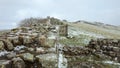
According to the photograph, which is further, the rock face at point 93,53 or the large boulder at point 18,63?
the rock face at point 93,53

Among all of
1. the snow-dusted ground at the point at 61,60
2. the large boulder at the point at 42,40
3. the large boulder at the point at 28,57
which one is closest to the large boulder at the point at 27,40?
the large boulder at the point at 42,40

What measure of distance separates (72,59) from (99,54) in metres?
2.82

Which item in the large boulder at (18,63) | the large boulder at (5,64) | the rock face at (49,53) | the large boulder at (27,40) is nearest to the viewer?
the large boulder at (5,64)

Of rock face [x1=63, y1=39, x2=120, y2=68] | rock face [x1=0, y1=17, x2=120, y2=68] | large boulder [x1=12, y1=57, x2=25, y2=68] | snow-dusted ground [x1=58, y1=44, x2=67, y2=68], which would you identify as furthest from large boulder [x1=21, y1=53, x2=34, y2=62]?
rock face [x1=63, y1=39, x2=120, y2=68]

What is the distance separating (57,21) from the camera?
127 feet

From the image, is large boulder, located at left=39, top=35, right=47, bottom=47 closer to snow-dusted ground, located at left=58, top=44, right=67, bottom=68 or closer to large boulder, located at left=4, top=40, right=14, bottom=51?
snow-dusted ground, located at left=58, top=44, right=67, bottom=68

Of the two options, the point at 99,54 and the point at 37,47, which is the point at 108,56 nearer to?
the point at 99,54

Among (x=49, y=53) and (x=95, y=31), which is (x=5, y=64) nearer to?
(x=49, y=53)

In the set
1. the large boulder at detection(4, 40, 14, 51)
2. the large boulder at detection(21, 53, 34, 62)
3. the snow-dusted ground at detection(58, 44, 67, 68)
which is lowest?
the snow-dusted ground at detection(58, 44, 67, 68)

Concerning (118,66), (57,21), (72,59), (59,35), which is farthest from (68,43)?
(57,21)

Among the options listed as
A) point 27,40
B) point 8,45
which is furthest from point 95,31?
point 8,45

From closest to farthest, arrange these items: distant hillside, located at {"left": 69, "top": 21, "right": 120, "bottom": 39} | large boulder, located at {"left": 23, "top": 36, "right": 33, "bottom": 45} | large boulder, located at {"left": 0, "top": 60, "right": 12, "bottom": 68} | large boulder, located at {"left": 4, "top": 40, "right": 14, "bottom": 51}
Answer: large boulder, located at {"left": 0, "top": 60, "right": 12, "bottom": 68} < large boulder, located at {"left": 4, "top": 40, "right": 14, "bottom": 51} < large boulder, located at {"left": 23, "top": 36, "right": 33, "bottom": 45} < distant hillside, located at {"left": 69, "top": 21, "right": 120, "bottom": 39}

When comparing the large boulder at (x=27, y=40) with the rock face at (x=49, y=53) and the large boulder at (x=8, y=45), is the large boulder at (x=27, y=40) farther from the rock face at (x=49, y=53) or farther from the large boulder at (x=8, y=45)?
the large boulder at (x=8, y=45)

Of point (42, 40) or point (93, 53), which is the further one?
point (42, 40)
